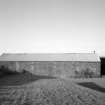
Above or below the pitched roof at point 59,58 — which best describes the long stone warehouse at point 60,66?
below

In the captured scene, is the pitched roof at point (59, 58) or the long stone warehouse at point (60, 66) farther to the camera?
the pitched roof at point (59, 58)

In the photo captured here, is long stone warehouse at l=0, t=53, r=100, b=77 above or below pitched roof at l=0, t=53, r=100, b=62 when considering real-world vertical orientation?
below

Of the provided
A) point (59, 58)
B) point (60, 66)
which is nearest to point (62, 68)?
point (60, 66)

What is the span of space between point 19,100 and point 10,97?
3.92 feet

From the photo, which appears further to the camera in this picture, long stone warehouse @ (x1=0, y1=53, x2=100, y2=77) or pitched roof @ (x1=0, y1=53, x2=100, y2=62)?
pitched roof @ (x1=0, y1=53, x2=100, y2=62)

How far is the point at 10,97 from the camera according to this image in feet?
36.9

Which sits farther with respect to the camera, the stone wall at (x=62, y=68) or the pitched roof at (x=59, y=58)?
the pitched roof at (x=59, y=58)

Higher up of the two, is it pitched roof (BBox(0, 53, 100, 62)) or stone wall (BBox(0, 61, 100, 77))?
pitched roof (BBox(0, 53, 100, 62))

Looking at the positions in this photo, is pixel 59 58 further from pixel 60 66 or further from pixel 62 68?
pixel 62 68

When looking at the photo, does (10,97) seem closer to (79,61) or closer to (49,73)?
(49,73)

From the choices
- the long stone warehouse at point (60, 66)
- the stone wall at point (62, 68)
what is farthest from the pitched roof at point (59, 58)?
the stone wall at point (62, 68)

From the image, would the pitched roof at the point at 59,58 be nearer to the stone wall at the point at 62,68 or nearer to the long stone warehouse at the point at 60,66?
the long stone warehouse at the point at 60,66

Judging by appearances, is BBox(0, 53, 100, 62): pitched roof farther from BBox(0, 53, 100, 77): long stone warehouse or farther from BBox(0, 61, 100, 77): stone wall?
BBox(0, 61, 100, 77): stone wall

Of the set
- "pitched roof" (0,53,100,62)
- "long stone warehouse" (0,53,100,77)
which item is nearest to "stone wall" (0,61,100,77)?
"long stone warehouse" (0,53,100,77)
